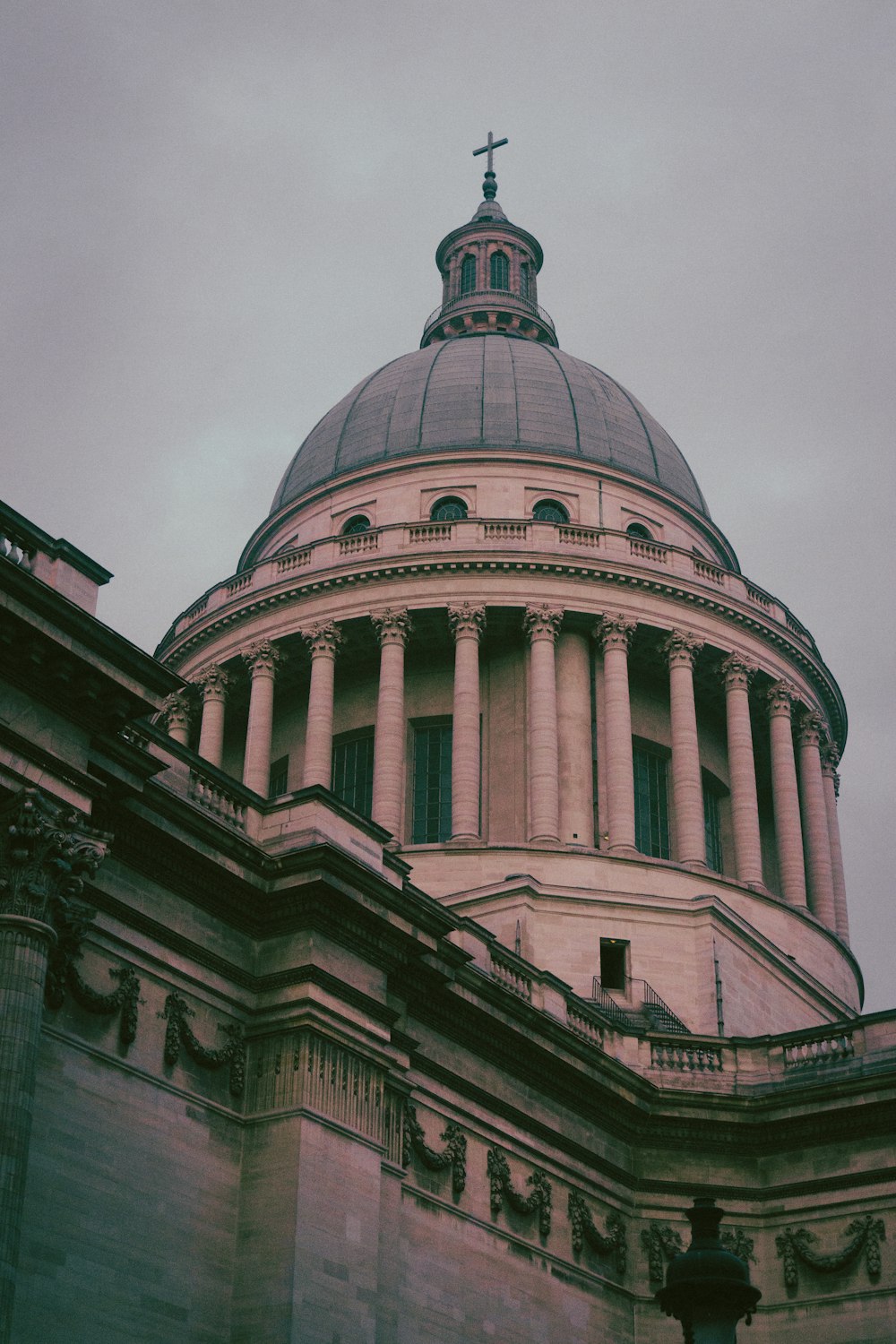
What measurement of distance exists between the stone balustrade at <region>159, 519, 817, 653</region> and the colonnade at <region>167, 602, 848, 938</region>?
172cm

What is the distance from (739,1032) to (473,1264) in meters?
13.8

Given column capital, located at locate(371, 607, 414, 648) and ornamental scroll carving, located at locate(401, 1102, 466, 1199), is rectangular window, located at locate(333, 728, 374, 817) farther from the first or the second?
ornamental scroll carving, located at locate(401, 1102, 466, 1199)

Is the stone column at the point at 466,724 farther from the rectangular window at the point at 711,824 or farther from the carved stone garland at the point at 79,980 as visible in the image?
the carved stone garland at the point at 79,980

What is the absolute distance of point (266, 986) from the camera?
92.0 feet

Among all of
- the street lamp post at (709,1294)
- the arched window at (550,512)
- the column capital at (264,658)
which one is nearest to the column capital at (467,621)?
the column capital at (264,658)

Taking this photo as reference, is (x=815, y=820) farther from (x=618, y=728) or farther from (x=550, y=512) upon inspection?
(x=550, y=512)

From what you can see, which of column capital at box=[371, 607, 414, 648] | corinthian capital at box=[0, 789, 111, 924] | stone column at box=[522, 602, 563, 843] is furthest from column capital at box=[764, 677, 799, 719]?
corinthian capital at box=[0, 789, 111, 924]

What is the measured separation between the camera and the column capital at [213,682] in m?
53.2

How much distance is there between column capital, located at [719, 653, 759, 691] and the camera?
52.0 meters

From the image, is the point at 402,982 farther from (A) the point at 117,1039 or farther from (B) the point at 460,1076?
(A) the point at 117,1039

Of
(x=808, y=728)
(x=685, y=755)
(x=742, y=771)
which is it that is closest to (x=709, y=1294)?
(x=685, y=755)

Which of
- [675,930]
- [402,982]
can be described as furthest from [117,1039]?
[675,930]

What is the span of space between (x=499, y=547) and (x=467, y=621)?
259cm

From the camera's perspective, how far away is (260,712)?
51094 mm
